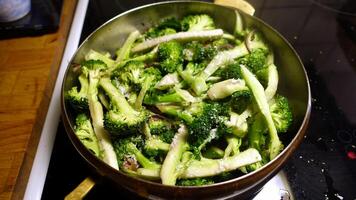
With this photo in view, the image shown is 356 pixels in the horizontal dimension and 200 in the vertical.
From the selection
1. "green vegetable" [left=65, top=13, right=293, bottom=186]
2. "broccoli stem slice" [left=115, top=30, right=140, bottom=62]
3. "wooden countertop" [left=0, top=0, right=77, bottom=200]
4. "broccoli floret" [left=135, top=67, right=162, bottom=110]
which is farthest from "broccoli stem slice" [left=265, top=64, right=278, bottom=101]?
"wooden countertop" [left=0, top=0, right=77, bottom=200]

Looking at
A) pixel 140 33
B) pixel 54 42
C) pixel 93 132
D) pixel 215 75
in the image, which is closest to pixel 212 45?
pixel 215 75

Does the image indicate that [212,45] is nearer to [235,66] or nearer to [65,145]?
[235,66]

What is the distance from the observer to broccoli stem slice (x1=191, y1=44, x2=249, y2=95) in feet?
2.54

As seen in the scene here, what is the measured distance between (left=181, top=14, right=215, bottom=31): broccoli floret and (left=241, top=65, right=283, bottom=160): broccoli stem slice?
219 millimetres

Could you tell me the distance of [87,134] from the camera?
0.75 m

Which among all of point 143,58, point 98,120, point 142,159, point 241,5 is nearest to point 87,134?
point 98,120

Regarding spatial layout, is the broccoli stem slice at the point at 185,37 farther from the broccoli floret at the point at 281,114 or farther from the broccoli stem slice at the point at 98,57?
the broccoli floret at the point at 281,114

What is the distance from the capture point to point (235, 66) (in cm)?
79

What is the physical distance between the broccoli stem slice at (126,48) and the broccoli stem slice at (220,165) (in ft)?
1.17

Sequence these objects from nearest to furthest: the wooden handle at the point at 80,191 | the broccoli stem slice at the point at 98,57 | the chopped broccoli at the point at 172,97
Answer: the wooden handle at the point at 80,191 → the chopped broccoli at the point at 172,97 → the broccoli stem slice at the point at 98,57

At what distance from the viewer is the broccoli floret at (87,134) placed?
2.42 feet

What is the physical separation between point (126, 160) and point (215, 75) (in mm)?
284

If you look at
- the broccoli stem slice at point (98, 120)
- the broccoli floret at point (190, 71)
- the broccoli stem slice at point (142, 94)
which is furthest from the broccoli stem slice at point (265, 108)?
the broccoli stem slice at point (98, 120)

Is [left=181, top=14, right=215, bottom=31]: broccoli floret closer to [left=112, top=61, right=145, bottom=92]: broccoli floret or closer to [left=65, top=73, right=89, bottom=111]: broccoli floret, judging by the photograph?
[left=112, top=61, right=145, bottom=92]: broccoli floret
